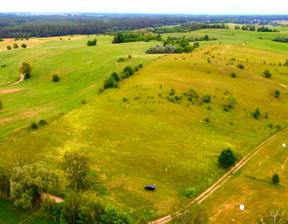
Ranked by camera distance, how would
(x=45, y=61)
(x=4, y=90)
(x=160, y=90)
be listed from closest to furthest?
(x=160, y=90) → (x=4, y=90) → (x=45, y=61)

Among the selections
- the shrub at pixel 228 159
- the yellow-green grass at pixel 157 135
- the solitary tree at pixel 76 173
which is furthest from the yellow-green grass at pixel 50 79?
the shrub at pixel 228 159

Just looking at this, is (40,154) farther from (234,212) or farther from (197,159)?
(234,212)

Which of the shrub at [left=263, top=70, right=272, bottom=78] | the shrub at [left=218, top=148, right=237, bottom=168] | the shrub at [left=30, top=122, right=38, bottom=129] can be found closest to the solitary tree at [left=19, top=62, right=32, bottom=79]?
the shrub at [left=30, top=122, right=38, bottom=129]

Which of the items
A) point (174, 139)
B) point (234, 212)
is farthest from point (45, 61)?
point (234, 212)

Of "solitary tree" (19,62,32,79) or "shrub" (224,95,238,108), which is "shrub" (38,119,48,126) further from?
"solitary tree" (19,62,32,79)

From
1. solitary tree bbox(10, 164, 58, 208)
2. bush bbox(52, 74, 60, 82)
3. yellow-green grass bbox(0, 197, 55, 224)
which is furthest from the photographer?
bush bbox(52, 74, 60, 82)
